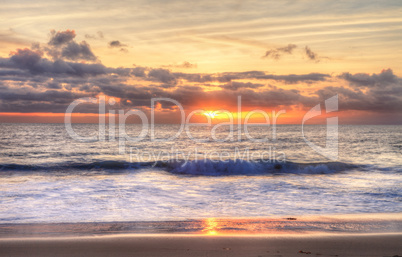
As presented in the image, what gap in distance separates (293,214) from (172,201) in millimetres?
4265

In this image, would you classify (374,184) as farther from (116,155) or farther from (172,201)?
(116,155)

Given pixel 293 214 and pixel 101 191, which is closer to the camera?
pixel 293 214

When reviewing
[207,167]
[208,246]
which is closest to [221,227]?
[208,246]

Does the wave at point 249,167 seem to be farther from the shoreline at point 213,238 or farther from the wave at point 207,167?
the shoreline at point 213,238

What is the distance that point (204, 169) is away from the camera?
74.4ft

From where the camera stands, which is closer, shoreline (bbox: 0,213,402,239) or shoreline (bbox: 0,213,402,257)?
shoreline (bbox: 0,213,402,257)

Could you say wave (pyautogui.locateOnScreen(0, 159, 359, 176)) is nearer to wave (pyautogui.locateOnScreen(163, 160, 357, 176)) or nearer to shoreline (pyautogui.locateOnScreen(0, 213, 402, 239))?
wave (pyautogui.locateOnScreen(163, 160, 357, 176))

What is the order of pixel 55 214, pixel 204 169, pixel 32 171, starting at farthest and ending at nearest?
pixel 204 169
pixel 32 171
pixel 55 214

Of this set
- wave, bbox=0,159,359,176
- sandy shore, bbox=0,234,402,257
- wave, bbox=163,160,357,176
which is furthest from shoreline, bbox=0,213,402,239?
wave, bbox=163,160,357,176

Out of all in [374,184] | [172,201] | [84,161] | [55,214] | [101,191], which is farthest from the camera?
[84,161]

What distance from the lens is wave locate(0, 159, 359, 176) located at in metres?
22.0

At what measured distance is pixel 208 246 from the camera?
6.01 metres

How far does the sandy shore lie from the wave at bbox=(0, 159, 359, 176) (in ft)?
47.9

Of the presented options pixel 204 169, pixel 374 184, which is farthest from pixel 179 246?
pixel 204 169
